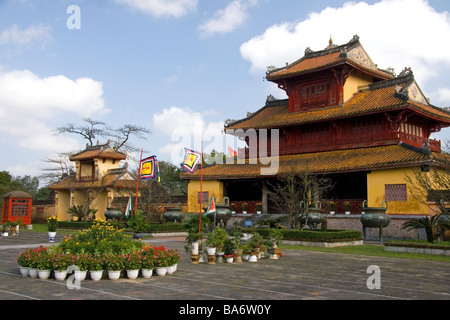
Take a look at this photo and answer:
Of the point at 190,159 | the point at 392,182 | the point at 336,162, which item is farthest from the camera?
the point at 336,162

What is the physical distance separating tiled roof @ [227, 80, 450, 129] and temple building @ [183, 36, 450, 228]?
67mm

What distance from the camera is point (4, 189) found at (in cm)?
4578

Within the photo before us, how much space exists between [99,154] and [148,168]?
22019 mm

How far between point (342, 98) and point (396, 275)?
19758 millimetres

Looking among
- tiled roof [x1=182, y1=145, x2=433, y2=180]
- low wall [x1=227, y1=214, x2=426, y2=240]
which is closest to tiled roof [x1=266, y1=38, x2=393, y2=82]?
tiled roof [x1=182, y1=145, x2=433, y2=180]

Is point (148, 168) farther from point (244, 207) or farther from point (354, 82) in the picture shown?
point (354, 82)

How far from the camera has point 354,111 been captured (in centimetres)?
2709

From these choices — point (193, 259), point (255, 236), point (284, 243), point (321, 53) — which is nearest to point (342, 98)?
point (321, 53)

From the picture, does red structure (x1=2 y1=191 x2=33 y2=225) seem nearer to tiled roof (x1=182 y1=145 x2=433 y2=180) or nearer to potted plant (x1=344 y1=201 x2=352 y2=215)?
tiled roof (x1=182 y1=145 x2=433 y2=180)

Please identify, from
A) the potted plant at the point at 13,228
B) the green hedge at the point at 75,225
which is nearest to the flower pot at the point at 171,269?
the potted plant at the point at 13,228

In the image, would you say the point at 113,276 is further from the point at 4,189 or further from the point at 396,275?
the point at 4,189

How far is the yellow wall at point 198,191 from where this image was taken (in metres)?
31.4

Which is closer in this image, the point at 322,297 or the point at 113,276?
the point at 322,297

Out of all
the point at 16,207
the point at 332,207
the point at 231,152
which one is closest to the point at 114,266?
the point at 332,207
